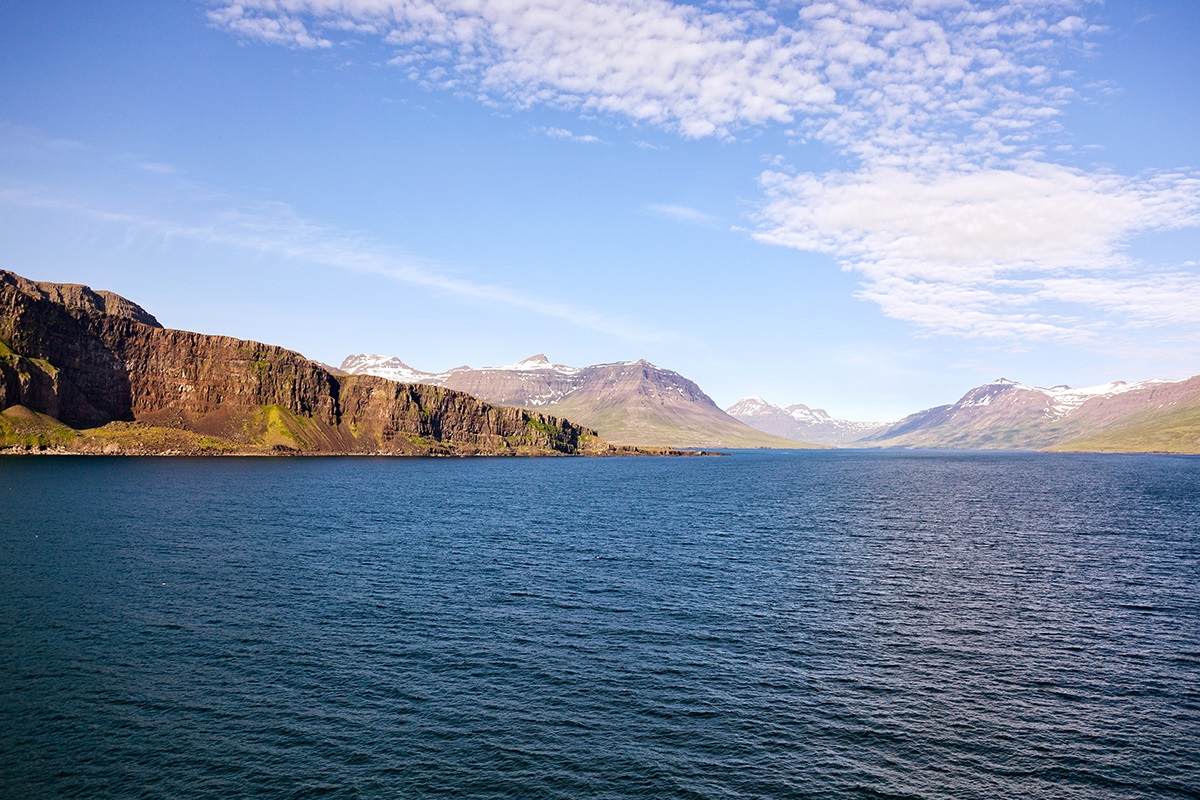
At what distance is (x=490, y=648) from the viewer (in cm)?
5584

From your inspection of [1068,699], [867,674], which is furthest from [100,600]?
[1068,699]

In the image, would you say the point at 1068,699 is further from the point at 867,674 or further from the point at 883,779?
the point at 883,779

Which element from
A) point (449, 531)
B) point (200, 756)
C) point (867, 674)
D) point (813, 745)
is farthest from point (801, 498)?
point (200, 756)

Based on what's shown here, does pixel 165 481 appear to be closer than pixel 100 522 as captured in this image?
No

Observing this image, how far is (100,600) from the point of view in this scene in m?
65.1

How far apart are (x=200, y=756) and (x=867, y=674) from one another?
45.3 m

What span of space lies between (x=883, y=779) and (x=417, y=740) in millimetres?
26920

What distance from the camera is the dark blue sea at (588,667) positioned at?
37.4m

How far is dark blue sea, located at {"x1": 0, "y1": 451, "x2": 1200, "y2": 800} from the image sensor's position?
3738cm

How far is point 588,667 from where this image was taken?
52.1m

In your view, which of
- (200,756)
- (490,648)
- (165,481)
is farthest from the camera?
(165,481)

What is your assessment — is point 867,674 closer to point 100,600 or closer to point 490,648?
point 490,648

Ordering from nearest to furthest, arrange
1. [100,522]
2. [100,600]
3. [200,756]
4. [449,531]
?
1. [200,756]
2. [100,600]
3. [100,522]
4. [449,531]

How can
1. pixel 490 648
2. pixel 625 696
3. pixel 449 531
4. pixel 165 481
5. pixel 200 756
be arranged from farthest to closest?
pixel 165 481
pixel 449 531
pixel 490 648
pixel 625 696
pixel 200 756
